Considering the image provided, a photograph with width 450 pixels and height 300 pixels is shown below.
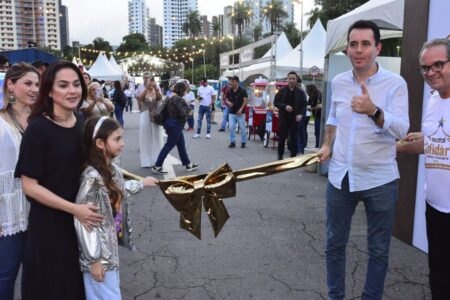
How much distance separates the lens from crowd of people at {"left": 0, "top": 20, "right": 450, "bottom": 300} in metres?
2.27

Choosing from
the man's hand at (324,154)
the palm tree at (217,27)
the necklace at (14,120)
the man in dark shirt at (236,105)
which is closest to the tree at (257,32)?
the palm tree at (217,27)

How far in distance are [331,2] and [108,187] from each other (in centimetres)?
3482

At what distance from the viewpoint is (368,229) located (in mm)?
3037

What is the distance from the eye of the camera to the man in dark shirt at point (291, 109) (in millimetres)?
9578

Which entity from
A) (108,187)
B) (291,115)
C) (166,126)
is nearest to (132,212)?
(166,126)

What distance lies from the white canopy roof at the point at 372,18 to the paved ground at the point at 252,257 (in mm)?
2845

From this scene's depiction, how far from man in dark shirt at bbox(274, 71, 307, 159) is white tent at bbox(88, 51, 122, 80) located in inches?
754

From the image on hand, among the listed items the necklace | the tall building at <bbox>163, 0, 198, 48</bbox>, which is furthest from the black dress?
the tall building at <bbox>163, 0, 198, 48</bbox>

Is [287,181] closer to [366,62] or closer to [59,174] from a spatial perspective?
[366,62]

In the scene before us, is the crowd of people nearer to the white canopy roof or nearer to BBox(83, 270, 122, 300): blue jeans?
BBox(83, 270, 122, 300): blue jeans

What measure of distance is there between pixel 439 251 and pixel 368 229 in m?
0.49

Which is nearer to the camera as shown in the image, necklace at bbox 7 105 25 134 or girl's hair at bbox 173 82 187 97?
necklace at bbox 7 105 25 134

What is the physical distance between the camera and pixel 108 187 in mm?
2387

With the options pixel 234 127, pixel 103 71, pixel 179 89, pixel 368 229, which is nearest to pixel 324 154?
pixel 368 229
